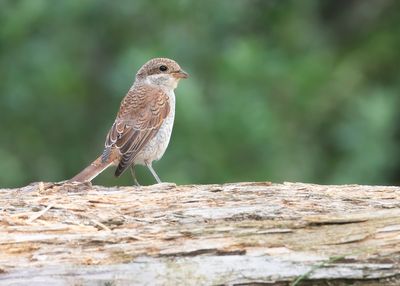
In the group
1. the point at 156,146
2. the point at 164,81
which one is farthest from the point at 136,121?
the point at 164,81

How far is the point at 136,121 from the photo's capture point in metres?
8.27

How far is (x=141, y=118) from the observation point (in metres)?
8.29

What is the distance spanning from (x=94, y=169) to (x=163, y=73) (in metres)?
1.58

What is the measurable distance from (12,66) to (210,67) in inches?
70.0

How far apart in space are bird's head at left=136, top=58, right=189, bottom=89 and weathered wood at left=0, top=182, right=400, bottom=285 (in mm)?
2783

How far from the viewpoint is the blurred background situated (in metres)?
9.70

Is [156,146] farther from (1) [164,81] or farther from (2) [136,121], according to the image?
(1) [164,81]

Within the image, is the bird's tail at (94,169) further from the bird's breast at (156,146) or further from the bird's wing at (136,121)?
the bird's breast at (156,146)

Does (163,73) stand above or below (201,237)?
above

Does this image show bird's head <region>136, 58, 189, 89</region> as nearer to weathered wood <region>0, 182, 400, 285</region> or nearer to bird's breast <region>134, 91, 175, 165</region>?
bird's breast <region>134, 91, 175, 165</region>

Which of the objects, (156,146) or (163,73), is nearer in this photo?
(156,146)

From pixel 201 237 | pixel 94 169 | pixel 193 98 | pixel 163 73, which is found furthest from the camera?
pixel 193 98

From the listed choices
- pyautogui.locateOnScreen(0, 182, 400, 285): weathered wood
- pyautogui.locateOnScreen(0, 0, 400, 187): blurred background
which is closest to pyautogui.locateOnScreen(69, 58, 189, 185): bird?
pyautogui.locateOnScreen(0, 0, 400, 187): blurred background

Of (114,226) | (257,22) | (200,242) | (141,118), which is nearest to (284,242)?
(200,242)
